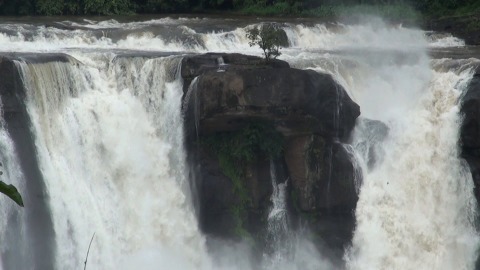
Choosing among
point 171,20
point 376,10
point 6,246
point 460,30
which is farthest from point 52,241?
point 376,10

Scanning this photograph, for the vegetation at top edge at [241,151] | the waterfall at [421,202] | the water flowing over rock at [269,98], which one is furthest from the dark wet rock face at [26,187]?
the waterfall at [421,202]

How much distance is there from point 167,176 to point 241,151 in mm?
1720

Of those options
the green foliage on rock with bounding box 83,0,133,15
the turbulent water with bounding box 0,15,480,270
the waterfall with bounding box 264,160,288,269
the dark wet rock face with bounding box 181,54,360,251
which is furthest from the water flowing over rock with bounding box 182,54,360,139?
the green foliage on rock with bounding box 83,0,133,15

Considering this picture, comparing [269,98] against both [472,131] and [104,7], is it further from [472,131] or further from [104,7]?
[104,7]

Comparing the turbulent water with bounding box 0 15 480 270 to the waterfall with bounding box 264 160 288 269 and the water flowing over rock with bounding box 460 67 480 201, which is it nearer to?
the waterfall with bounding box 264 160 288 269

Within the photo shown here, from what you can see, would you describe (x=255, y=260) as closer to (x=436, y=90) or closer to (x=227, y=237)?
(x=227, y=237)

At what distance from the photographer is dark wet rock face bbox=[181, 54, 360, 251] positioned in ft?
47.0

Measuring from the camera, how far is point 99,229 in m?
14.0

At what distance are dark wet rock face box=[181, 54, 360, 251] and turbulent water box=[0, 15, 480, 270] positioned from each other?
0.30m

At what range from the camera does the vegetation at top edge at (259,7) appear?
27.8m

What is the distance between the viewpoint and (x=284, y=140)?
582 inches

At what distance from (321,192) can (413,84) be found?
3.79 metres

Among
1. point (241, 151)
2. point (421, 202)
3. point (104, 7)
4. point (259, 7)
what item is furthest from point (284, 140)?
point (259, 7)

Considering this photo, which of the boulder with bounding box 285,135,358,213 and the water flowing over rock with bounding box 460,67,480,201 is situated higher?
the water flowing over rock with bounding box 460,67,480,201
